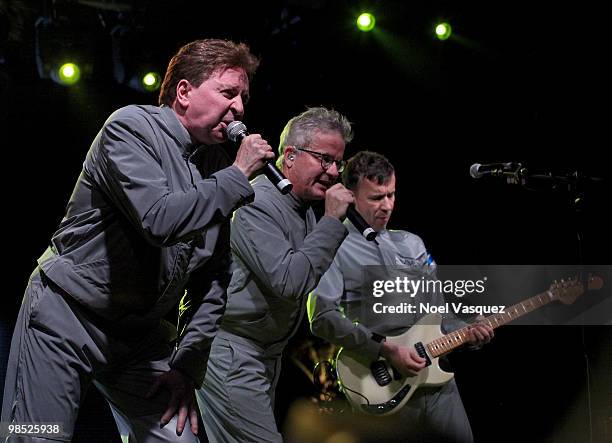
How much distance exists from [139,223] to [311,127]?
153 centimetres

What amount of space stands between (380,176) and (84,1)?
230 cm

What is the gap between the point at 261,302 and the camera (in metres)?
2.88

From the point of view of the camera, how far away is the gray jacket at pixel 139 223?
76.9 inches

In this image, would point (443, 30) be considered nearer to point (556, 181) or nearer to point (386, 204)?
point (386, 204)

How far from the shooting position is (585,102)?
17.7 feet

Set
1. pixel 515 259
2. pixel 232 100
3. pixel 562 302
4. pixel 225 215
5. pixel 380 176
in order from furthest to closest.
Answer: pixel 515 259
pixel 562 302
pixel 380 176
pixel 232 100
pixel 225 215

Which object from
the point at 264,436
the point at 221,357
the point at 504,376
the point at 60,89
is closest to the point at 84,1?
the point at 60,89

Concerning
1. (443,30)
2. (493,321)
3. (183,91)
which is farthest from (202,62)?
(443,30)

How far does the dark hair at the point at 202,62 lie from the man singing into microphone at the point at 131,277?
0.18ft

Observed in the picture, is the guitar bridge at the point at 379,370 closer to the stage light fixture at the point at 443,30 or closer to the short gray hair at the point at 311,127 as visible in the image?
the short gray hair at the point at 311,127

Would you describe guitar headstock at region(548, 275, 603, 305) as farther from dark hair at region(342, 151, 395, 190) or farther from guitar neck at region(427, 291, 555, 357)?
dark hair at region(342, 151, 395, 190)

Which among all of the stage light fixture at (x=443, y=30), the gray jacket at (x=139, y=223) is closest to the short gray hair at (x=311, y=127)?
the gray jacket at (x=139, y=223)

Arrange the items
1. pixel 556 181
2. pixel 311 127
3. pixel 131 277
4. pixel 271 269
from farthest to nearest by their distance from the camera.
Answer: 1. pixel 556 181
2. pixel 311 127
3. pixel 271 269
4. pixel 131 277

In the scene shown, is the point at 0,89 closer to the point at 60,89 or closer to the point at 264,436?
the point at 60,89
